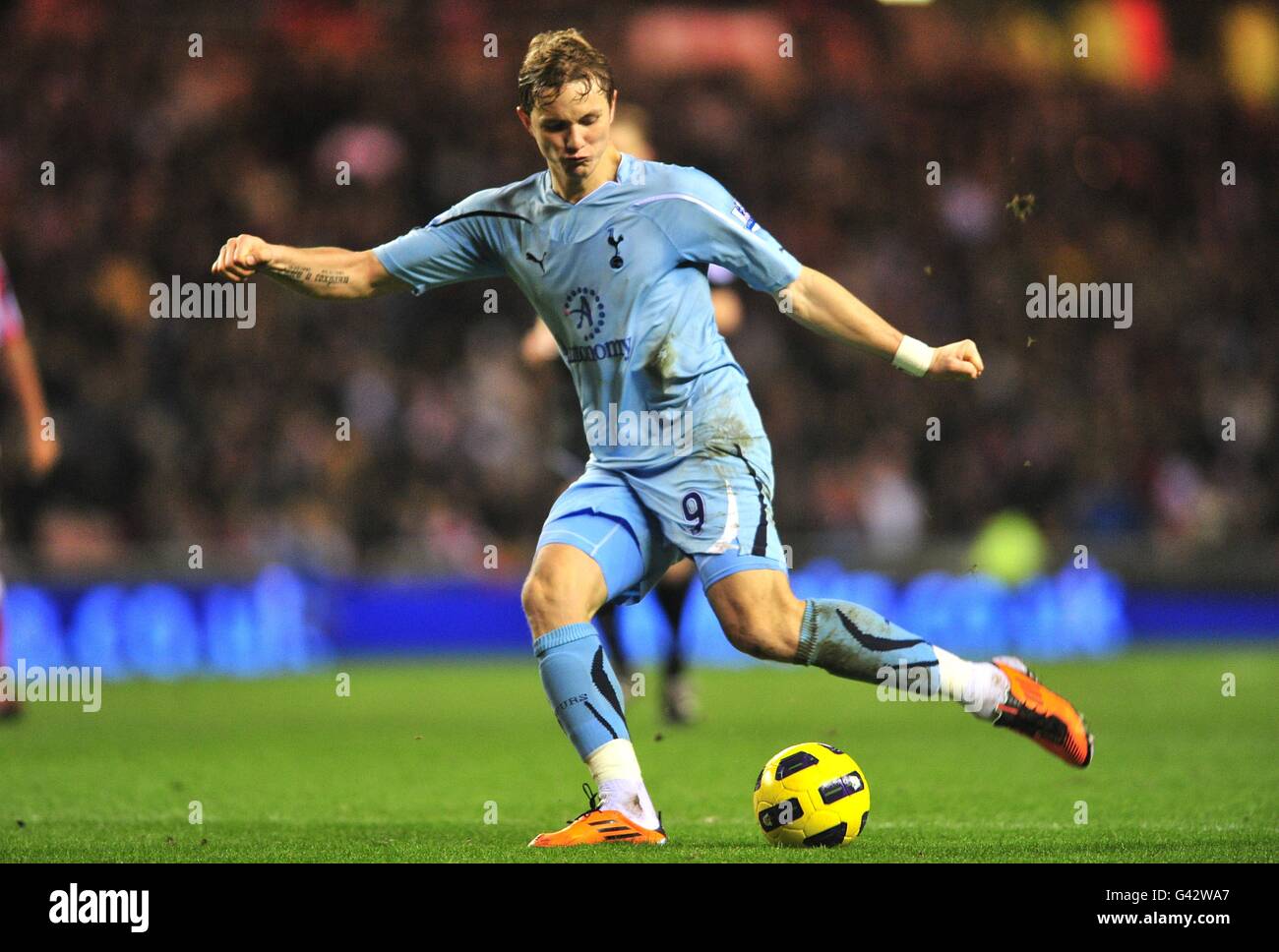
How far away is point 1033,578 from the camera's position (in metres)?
14.2

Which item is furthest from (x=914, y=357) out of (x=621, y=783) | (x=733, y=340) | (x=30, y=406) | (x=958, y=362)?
(x=733, y=340)

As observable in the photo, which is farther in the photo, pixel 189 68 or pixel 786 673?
pixel 189 68

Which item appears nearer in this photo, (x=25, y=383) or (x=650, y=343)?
(x=650, y=343)

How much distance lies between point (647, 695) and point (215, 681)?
11.5 feet

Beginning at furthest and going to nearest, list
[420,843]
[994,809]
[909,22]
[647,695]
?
[909,22] → [647,695] → [994,809] → [420,843]

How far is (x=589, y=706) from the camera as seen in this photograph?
502 centimetres

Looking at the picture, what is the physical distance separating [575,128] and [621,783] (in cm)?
187

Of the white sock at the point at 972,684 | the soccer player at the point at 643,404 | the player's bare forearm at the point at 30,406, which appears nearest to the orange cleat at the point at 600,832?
the soccer player at the point at 643,404

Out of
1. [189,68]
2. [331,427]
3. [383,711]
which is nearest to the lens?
[383,711]

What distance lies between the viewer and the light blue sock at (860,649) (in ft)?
16.4

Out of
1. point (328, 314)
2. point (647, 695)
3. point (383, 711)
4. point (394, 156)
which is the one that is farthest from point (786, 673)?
point (394, 156)

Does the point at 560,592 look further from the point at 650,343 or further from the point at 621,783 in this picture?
the point at 650,343

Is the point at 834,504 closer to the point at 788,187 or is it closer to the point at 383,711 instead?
the point at 788,187

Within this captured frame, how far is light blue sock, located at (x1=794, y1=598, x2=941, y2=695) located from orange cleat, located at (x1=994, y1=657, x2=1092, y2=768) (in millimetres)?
252
